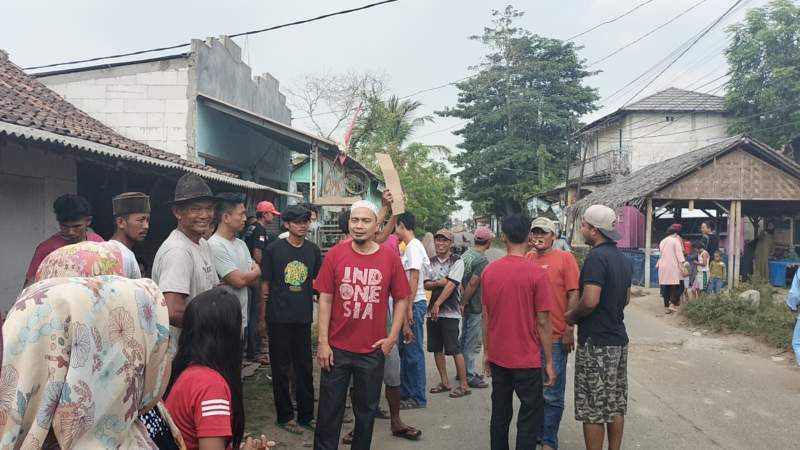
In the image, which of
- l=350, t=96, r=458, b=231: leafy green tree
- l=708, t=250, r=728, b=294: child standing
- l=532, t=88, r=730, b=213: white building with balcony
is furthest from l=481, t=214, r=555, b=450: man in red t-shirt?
l=532, t=88, r=730, b=213: white building with balcony

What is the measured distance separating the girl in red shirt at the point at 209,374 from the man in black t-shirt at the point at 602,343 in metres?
2.56

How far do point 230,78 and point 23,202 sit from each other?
711cm

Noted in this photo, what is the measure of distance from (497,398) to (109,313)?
117 inches

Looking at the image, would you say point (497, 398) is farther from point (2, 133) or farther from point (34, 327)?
point (2, 133)

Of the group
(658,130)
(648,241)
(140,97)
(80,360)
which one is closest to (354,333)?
(80,360)

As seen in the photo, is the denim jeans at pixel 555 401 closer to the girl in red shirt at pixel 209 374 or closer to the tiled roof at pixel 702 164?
the girl in red shirt at pixel 209 374

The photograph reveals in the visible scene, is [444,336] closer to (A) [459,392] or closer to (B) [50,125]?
(A) [459,392]

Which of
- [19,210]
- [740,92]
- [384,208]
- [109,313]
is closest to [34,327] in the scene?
[109,313]

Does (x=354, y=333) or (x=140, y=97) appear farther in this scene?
(x=140, y=97)

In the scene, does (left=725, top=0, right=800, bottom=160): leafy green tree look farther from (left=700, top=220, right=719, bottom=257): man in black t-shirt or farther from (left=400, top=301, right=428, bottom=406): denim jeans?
(left=400, top=301, right=428, bottom=406): denim jeans

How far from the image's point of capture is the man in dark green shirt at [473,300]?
5.93 m

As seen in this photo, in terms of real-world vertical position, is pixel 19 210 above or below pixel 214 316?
above

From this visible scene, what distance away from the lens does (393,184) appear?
469cm

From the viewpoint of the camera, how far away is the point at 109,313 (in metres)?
1.57
